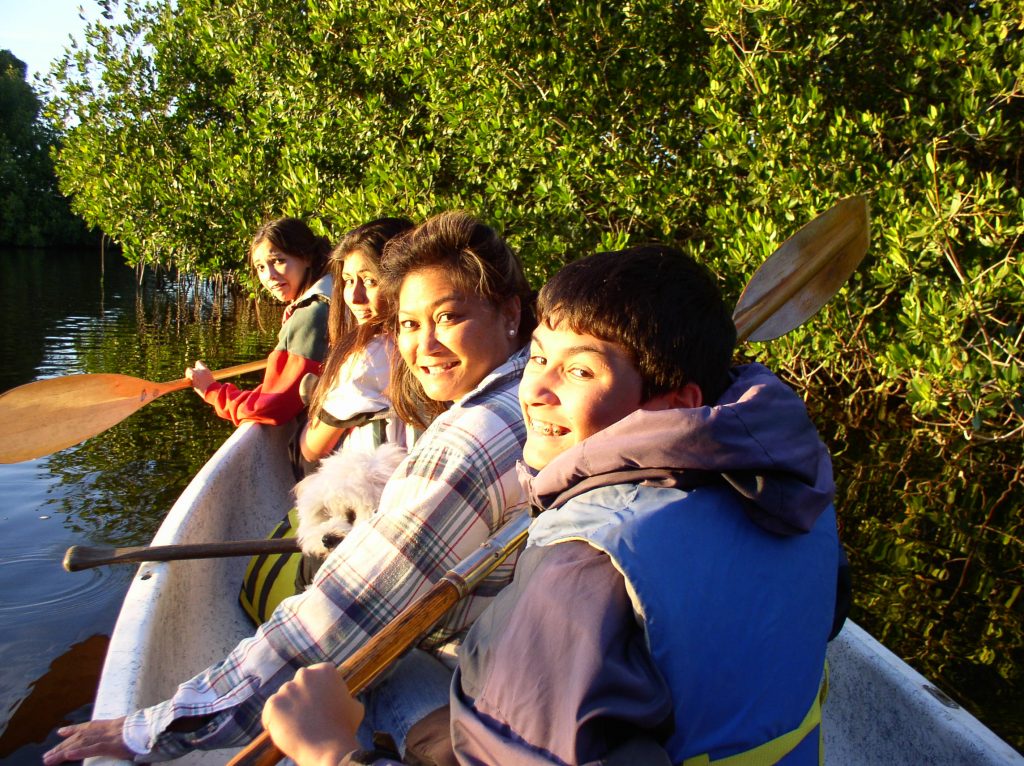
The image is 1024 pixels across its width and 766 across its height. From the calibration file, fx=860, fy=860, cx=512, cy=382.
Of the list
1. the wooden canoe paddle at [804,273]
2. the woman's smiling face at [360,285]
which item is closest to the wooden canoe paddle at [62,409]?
the woman's smiling face at [360,285]

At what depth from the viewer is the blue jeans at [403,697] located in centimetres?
198

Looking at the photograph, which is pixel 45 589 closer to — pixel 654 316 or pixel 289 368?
pixel 289 368

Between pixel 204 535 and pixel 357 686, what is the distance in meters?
2.03

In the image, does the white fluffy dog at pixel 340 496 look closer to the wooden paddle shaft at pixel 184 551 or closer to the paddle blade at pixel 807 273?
the wooden paddle shaft at pixel 184 551

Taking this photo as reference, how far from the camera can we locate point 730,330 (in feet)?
4.76

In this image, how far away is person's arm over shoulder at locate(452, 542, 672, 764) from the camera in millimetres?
→ 994

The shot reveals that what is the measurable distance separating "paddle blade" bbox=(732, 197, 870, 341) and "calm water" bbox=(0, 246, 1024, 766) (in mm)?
2124

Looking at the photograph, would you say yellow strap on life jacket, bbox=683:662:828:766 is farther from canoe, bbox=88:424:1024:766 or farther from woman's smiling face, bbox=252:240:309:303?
woman's smiling face, bbox=252:240:309:303

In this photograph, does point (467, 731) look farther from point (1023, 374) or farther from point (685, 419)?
point (1023, 374)

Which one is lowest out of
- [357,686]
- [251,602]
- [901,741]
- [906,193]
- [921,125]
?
[251,602]

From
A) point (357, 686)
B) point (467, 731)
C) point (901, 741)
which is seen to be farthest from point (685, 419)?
point (901, 741)

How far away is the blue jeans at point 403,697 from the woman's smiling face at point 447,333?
2.29ft

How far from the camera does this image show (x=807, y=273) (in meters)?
3.16

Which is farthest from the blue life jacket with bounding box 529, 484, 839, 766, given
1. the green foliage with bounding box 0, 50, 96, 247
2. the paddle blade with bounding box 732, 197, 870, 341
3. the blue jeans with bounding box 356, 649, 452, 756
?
the green foliage with bounding box 0, 50, 96, 247
